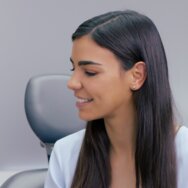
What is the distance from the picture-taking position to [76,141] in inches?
39.6

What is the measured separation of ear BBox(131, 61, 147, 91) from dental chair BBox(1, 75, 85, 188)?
0.60 m

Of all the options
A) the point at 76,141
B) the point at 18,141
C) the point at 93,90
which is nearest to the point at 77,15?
the point at 18,141

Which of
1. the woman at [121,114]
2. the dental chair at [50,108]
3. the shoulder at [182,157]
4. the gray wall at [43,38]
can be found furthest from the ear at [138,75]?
the gray wall at [43,38]

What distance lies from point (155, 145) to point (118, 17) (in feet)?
1.03

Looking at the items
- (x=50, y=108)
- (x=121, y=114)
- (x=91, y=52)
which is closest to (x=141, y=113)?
(x=121, y=114)

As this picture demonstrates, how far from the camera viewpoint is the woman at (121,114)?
0.81 m

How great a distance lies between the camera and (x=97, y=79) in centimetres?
Answer: 81

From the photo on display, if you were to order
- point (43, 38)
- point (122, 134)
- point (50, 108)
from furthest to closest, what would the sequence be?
1. point (43, 38)
2. point (50, 108)
3. point (122, 134)

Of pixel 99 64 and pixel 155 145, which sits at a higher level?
pixel 99 64

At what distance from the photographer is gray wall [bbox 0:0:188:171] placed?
70.6 inches

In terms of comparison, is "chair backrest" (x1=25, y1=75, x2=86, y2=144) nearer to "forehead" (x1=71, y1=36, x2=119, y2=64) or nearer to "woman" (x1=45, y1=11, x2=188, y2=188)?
"woman" (x1=45, y1=11, x2=188, y2=188)

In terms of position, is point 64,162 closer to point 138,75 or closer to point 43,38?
point 138,75

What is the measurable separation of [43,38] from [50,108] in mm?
552

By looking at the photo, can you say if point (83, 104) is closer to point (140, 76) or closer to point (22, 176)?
point (140, 76)
